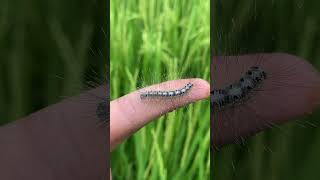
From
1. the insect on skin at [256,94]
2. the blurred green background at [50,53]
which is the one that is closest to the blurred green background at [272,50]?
the insect on skin at [256,94]

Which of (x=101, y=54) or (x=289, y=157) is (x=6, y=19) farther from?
(x=289, y=157)

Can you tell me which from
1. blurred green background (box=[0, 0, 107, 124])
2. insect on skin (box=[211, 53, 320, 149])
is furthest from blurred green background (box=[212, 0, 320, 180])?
blurred green background (box=[0, 0, 107, 124])

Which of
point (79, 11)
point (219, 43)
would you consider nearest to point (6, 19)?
point (79, 11)

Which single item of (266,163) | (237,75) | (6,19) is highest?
(6,19)

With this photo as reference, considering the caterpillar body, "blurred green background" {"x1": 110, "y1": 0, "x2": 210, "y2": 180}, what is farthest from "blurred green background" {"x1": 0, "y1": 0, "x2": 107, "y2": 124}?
the caterpillar body

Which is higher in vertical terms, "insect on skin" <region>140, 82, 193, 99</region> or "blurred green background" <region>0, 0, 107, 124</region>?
"blurred green background" <region>0, 0, 107, 124</region>

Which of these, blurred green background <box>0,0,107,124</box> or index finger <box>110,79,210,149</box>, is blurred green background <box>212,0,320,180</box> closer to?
index finger <box>110,79,210,149</box>

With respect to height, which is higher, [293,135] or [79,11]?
[79,11]
